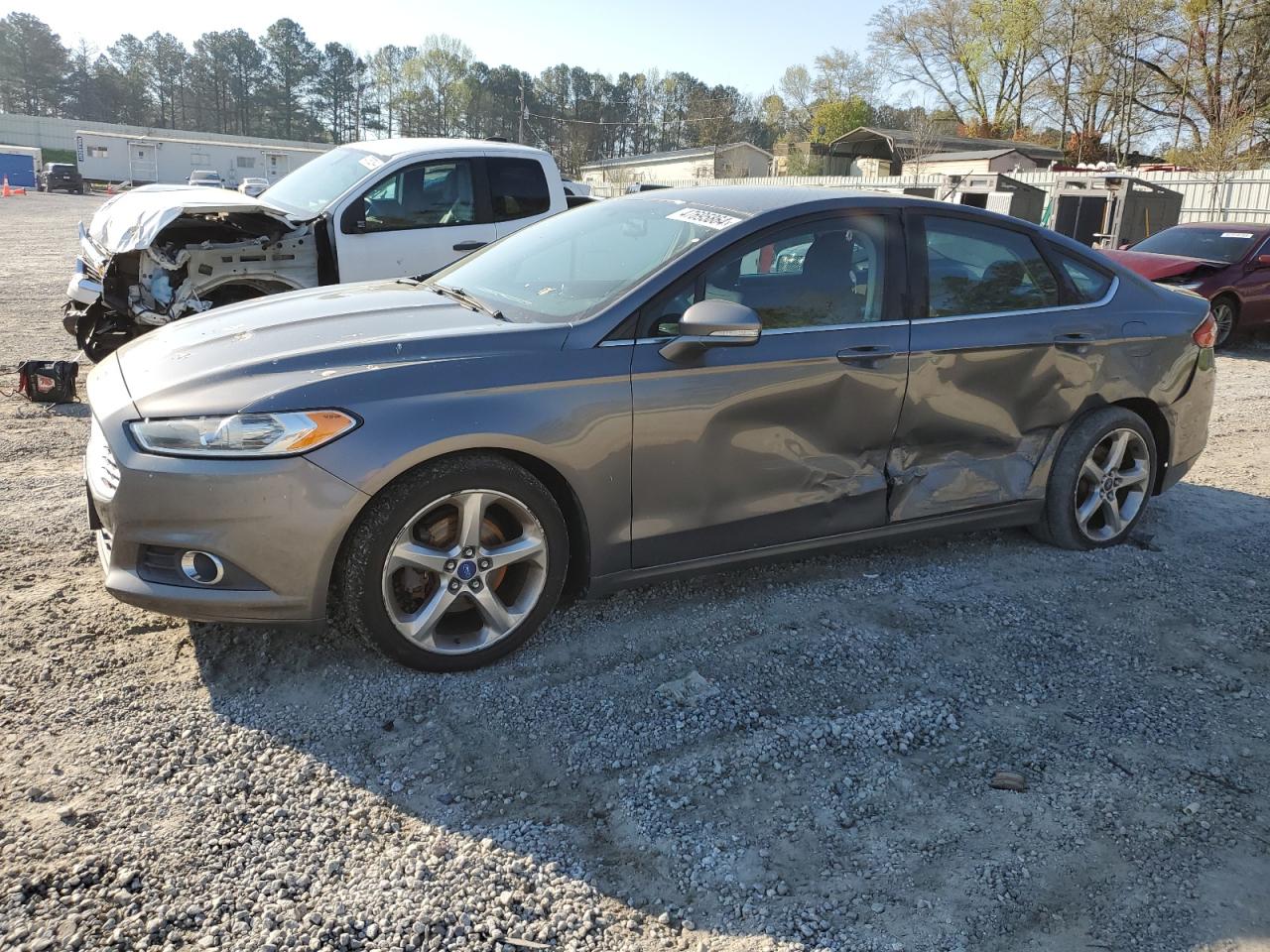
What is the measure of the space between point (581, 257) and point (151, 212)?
4659 millimetres

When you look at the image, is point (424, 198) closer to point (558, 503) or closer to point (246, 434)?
point (558, 503)

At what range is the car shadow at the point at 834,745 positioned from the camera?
2.39m

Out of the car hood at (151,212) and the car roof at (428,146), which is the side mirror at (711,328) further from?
the car roof at (428,146)

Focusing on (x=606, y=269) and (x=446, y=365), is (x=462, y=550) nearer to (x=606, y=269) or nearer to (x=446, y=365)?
(x=446, y=365)

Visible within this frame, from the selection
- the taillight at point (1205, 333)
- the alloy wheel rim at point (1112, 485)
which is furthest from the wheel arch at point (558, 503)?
the taillight at point (1205, 333)

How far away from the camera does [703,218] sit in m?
3.92

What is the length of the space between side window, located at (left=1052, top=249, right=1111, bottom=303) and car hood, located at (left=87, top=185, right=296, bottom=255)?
556 centimetres

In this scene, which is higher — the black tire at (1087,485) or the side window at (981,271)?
the side window at (981,271)

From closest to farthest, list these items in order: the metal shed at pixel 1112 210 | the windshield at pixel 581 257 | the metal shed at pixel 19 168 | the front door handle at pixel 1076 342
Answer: the windshield at pixel 581 257 → the front door handle at pixel 1076 342 → the metal shed at pixel 1112 210 → the metal shed at pixel 19 168

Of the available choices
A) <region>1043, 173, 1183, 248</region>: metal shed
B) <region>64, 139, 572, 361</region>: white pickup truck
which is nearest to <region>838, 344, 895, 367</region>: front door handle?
<region>64, 139, 572, 361</region>: white pickup truck

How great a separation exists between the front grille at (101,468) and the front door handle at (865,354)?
264cm

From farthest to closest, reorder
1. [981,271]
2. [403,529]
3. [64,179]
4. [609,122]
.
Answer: [609,122] < [64,179] < [981,271] < [403,529]

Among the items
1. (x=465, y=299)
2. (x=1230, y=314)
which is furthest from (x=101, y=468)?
(x=1230, y=314)

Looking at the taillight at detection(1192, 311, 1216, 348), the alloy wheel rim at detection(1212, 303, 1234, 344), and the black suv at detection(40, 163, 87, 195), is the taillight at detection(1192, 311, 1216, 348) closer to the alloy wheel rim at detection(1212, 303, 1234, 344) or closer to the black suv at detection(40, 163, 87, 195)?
the alloy wheel rim at detection(1212, 303, 1234, 344)
